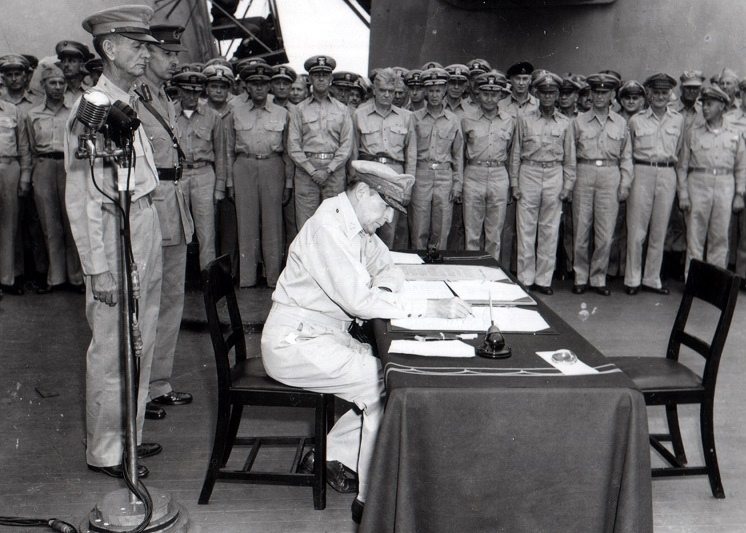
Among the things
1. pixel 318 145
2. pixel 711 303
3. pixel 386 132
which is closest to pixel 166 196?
pixel 711 303

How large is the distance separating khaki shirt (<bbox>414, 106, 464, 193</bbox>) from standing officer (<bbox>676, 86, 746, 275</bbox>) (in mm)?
1928

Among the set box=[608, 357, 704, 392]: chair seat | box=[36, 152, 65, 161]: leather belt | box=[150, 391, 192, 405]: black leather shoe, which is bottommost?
box=[150, 391, 192, 405]: black leather shoe

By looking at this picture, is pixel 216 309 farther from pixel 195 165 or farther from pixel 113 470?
pixel 195 165

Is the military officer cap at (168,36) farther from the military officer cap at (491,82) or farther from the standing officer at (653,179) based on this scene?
the standing officer at (653,179)

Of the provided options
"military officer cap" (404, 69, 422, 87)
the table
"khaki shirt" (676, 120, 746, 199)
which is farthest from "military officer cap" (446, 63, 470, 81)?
the table

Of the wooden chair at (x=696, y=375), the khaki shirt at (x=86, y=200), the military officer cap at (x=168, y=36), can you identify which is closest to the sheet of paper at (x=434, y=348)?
the wooden chair at (x=696, y=375)

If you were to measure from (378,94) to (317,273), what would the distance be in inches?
166

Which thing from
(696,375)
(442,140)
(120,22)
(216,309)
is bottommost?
(696,375)

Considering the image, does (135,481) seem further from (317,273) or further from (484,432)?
(484,432)

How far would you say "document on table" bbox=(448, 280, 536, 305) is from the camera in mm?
2773

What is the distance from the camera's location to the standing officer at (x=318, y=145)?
6.57m

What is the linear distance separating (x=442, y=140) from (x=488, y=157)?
43 cm

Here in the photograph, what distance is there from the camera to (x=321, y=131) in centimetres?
660

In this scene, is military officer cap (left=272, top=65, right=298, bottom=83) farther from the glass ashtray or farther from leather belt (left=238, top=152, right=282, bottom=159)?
the glass ashtray
